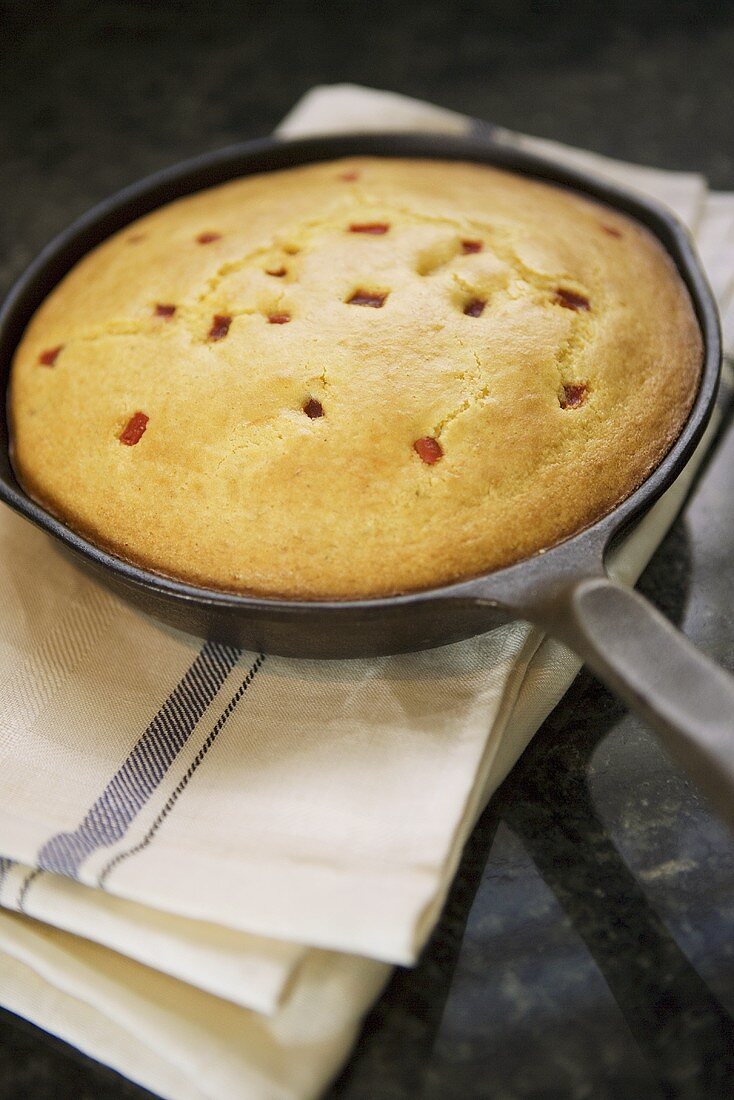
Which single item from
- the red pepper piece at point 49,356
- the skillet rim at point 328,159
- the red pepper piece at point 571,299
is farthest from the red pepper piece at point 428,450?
the red pepper piece at point 49,356

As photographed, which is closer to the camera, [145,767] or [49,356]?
[145,767]

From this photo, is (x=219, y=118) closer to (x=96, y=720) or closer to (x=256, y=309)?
(x=256, y=309)

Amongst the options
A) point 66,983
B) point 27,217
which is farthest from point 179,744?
point 27,217

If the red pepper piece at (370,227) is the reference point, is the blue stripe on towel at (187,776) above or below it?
below

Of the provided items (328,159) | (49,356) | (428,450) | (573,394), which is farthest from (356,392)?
(328,159)

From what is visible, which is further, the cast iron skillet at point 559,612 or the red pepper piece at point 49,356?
the red pepper piece at point 49,356

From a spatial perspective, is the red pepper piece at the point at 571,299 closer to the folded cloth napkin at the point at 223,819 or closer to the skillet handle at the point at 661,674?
the folded cloth napkin at the point at 223,819

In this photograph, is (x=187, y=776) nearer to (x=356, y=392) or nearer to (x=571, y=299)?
(x=356, y=392)
